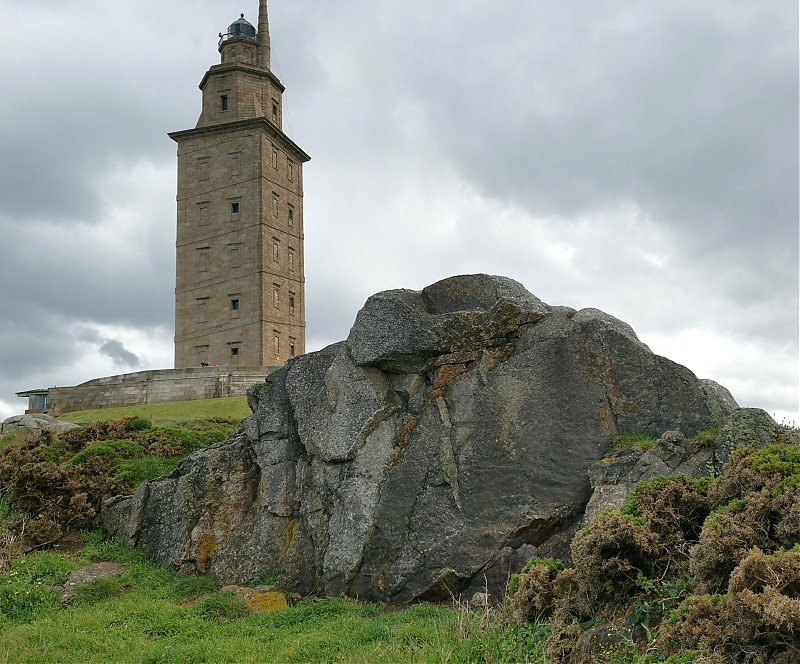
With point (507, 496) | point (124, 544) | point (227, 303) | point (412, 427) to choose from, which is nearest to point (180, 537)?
point (124, 544)

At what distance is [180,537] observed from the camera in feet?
48.8

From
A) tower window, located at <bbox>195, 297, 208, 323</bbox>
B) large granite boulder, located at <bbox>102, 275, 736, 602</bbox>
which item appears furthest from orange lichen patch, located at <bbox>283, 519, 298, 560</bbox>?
tower window, located at <bbox>195, 297, 208, 323</bbox>

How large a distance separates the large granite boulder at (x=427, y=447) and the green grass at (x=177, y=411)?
620 inches

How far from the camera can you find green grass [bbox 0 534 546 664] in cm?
888

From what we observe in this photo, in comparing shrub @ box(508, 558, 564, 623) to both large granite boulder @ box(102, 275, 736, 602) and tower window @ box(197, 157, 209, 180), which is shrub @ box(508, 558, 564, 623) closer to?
large granite boulder @ box(102, 275, 736, 602)

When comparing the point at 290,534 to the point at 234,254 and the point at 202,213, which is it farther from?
the point at 202,213

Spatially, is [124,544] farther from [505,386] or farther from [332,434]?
[505,386]

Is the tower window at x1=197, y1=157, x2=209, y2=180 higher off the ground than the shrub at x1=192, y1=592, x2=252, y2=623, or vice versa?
the tower window at x1=197, y1=157, x2=209, y2=180

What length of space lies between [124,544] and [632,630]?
11.1 meters

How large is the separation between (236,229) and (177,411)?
21.5 metres

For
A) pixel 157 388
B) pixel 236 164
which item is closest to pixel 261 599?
pixel 157 388

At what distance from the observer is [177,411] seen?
113 feet

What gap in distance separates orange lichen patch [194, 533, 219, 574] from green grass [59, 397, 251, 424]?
51.9 feet

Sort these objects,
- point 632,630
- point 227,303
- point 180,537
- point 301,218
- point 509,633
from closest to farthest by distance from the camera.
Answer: point 632,630 → point 509,633 → point 180,537 → point 227,303 → point 301,218
